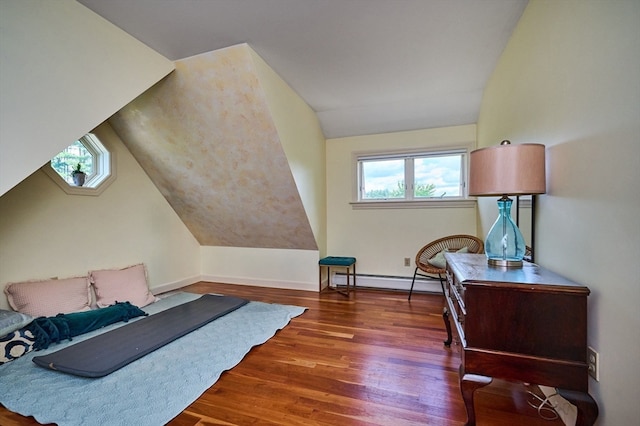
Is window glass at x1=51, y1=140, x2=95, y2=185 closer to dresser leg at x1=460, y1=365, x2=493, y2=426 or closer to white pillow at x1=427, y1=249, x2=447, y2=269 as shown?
dresser leg at x1=460, y1=365, x2=493, y2=426

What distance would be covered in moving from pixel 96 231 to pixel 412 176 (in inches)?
151

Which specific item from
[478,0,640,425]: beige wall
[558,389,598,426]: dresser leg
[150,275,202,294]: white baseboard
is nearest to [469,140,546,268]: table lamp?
[478,0,640,425]: beige wall

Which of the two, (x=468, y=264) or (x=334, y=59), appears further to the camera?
(x=334, y=59)

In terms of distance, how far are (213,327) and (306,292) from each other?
1422 millimetres

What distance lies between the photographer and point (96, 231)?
2959mm

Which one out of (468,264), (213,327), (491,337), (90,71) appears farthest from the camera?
(213,327)

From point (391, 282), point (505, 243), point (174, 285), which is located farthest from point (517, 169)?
point (174, 285)

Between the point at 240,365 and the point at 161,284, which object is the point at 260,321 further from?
the point at 161,284

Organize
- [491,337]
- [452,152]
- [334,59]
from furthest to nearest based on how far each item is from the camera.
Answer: [452,152]
[334,59]
[491,337]

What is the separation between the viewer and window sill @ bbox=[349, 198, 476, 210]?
135 inches

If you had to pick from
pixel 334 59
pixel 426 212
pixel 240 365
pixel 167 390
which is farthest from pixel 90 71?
pixel 426 212

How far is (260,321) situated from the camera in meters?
2.64

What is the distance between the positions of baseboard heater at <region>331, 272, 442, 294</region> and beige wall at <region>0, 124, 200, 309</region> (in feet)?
7.65

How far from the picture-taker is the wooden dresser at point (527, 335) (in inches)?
42.2
